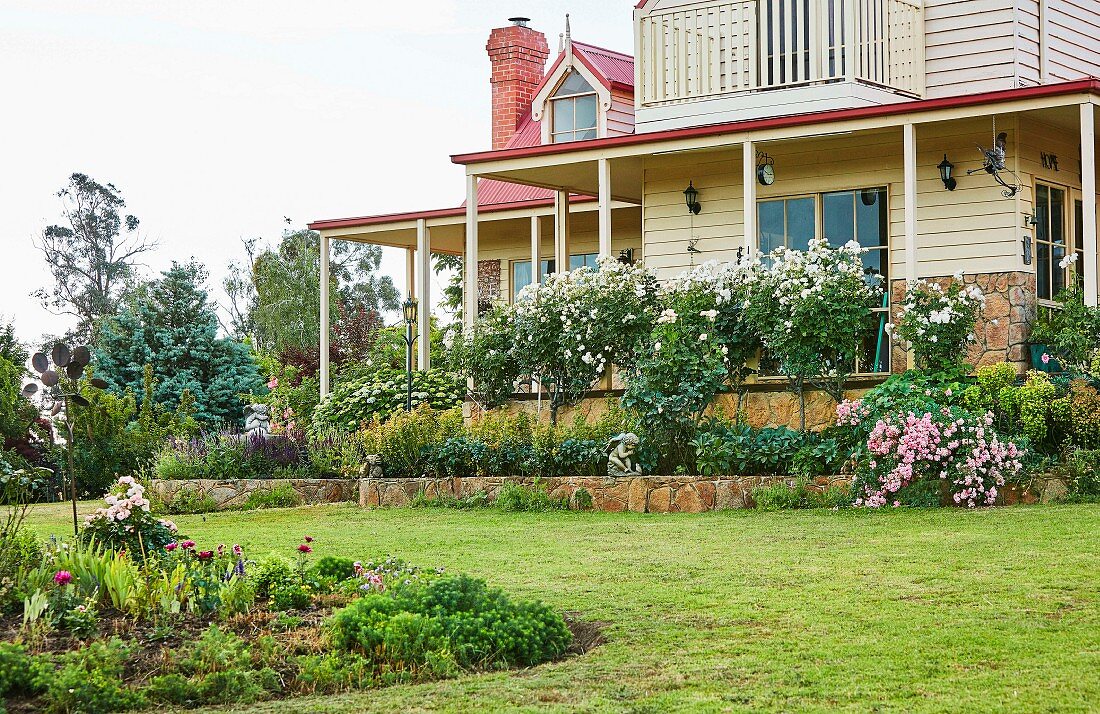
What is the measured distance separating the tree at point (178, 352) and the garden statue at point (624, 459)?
13.9 m

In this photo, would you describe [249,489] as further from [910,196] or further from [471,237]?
[910,196]

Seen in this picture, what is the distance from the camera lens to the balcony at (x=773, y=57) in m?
14.9

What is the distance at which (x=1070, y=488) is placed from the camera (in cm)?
1069

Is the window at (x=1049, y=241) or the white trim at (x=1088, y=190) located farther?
the window at (x=1049, y=241)

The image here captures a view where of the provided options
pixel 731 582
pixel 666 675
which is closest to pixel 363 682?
pixel 666 675

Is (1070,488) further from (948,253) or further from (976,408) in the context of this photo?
(948,253)

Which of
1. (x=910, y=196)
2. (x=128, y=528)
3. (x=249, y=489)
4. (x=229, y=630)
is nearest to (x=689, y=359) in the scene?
(x=910, y=196)

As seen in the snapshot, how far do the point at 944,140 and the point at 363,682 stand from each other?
11330 millimetres

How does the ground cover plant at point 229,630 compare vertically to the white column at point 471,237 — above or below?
below

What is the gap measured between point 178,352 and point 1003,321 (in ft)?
55.3

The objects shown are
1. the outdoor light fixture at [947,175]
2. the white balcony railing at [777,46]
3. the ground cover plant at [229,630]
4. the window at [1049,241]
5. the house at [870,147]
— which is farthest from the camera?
the white balcony railing at [777,46]

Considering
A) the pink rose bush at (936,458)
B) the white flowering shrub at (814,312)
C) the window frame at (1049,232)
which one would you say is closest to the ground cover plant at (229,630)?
the pink rose bush at (936,458)

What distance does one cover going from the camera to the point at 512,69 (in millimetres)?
23562

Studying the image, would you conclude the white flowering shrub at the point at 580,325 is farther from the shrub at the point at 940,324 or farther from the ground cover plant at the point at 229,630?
the ground cover plant at the point at 229,630
